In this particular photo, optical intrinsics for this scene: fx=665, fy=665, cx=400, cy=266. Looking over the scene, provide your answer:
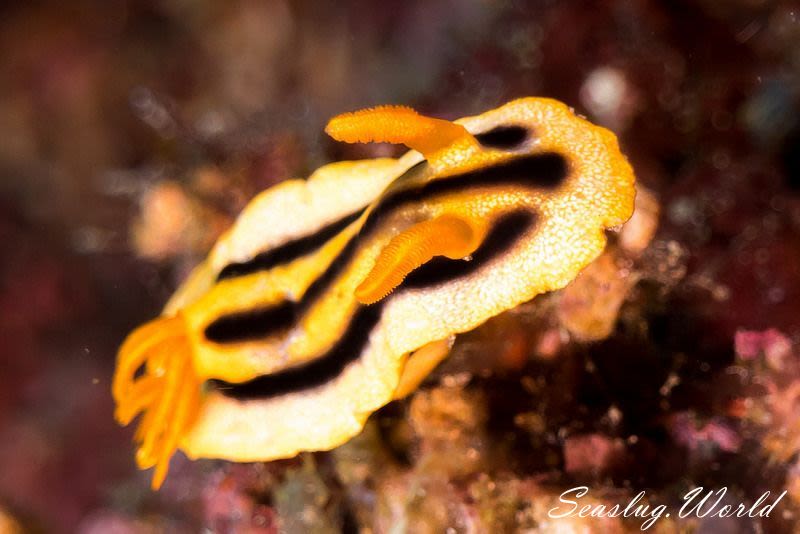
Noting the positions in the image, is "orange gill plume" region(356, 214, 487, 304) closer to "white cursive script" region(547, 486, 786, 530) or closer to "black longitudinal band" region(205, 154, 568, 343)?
"black longitudinal band" region(205, 154, 568, 343)

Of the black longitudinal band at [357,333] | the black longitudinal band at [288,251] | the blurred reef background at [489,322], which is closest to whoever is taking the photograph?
the black longitudinal band at [357,333]

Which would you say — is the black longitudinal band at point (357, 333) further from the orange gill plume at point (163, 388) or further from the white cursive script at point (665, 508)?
the white cursive script at point (665, 508)

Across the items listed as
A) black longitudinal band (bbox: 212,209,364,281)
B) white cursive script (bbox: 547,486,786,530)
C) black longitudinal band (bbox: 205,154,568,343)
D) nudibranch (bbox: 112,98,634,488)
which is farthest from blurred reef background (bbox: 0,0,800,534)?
black longitudinal band (bbox: 212,209,364,281)

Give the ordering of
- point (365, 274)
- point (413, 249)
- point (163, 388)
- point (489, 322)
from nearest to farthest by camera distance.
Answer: point (413, 249) → point (365, 274) → point (489, 322) → point (163, 388)

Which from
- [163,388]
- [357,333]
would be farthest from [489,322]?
[163,388]

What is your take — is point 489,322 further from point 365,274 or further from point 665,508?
point 665,508

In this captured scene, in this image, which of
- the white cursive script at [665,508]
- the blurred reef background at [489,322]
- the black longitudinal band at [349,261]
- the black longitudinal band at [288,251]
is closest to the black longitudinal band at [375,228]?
the black longitudinal band at [349,261]
